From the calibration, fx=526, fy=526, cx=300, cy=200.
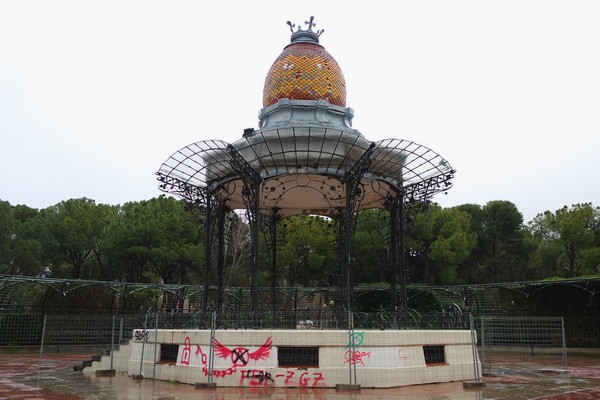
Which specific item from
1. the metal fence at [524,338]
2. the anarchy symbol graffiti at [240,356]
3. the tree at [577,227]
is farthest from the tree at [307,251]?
the anarchy symbol graffiti at [240,356]

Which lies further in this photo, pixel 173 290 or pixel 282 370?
pixel 173 290

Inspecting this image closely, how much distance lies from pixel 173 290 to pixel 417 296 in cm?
1822

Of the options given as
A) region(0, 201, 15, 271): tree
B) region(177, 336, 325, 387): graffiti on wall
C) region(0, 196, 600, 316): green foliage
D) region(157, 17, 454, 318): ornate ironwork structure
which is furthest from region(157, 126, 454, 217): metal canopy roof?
region(0, 201, 15, 271): tree

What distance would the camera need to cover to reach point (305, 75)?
78.6 feet

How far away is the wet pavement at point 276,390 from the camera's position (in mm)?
15000

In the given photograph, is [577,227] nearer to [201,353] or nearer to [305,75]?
[305,75]

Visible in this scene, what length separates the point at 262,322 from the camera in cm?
1797

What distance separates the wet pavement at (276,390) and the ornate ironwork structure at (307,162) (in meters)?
4.47

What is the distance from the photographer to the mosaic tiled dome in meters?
23.9

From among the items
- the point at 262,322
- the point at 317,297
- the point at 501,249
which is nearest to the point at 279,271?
the point at 317,297

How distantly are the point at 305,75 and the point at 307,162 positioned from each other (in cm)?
446

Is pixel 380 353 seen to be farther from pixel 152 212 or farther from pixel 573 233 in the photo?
pixel 573 233

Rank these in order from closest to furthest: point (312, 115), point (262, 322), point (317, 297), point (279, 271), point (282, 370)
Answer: point (282, 370) → point (262, 322) → point (312, 115) → point (317, 297) → point (279, 271)

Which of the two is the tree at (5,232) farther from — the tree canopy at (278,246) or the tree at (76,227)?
the tree at (76,227)
